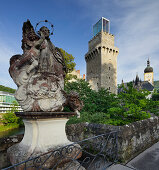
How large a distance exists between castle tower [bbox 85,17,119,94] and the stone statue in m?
20.9

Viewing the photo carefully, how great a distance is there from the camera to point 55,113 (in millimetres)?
1724

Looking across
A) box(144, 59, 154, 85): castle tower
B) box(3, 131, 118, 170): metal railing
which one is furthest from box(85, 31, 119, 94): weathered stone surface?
box(144, 59, 154, 85): castle tower

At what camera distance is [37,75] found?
1.83m

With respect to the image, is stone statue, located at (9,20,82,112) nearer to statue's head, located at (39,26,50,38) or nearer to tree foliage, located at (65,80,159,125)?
statue's head, located at (39,26,50,38)

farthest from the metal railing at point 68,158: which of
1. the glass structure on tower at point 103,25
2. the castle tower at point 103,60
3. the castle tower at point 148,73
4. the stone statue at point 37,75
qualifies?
the castle tower at point 148,73

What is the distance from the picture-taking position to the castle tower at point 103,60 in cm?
2302

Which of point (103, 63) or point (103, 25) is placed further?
point (103, 25)

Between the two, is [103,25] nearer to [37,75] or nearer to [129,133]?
[129,133]

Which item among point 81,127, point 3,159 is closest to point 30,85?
point 3,159

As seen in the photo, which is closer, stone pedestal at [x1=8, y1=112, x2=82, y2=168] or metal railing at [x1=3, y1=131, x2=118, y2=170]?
metal railing at [x1=3, y1=131, x2=118, y2=170]

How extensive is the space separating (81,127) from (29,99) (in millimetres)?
2144

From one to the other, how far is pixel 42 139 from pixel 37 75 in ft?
3.46

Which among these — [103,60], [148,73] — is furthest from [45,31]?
[148,73]

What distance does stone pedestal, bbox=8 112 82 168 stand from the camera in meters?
1.56
